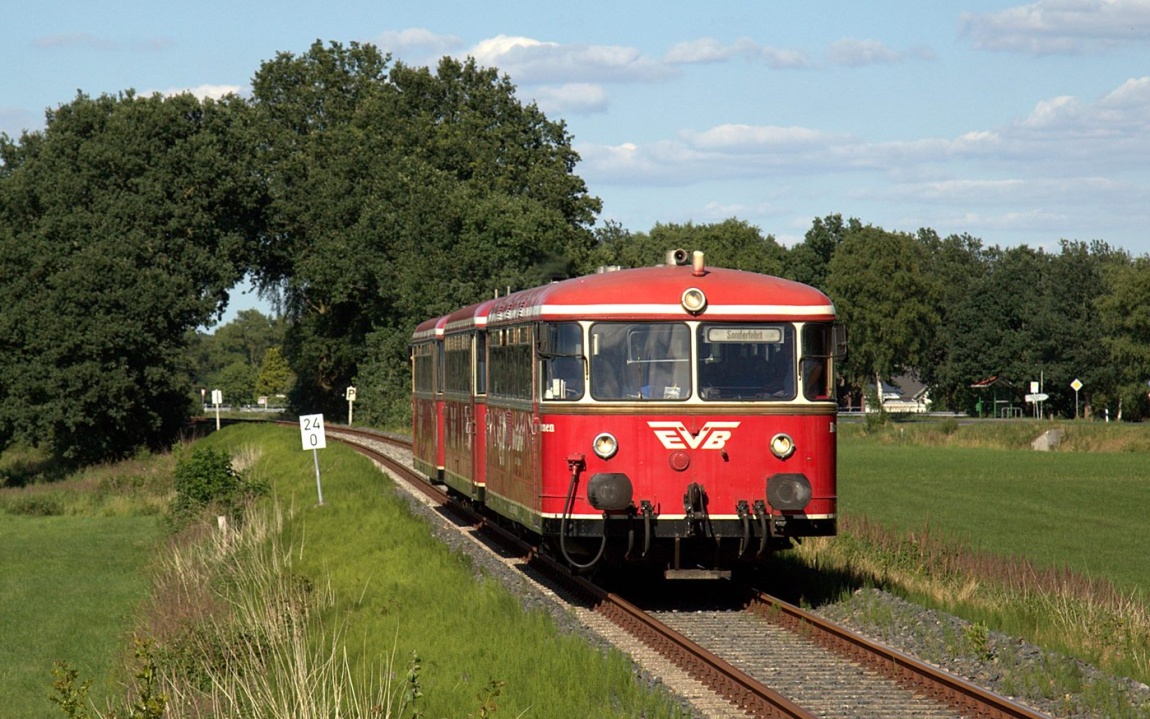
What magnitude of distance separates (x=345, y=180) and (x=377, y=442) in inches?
1009

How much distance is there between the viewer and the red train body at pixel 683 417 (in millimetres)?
15086

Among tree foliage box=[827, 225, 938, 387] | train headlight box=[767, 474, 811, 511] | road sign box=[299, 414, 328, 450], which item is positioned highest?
tree foliage box=[827, 225, 938, 387]

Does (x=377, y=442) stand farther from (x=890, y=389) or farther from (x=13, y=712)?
(x=890, y=389)

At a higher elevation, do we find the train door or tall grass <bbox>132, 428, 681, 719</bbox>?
the train door

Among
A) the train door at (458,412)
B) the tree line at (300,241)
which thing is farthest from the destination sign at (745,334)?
the tree line at (300,241)

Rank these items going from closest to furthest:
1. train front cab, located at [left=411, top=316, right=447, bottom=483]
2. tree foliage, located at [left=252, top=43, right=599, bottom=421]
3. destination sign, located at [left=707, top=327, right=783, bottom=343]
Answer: destination sign, located at [left=707, top=327, right=783, bottom=343]
train front cab, located at [left=411, top=316, right=447, bottom=483]
tree foliage, located at [left=252, top=43, right=599, bottom=421]

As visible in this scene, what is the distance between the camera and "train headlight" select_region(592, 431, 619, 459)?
15.1 metres

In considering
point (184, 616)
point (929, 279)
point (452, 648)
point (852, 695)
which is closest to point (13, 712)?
point (184, 616)

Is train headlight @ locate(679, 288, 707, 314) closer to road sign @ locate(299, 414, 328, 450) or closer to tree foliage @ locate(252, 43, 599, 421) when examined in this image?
road sign @ locate(299, 414, 328, 450)

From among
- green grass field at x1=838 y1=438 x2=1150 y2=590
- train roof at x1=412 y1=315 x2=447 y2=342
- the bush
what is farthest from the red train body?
the bush

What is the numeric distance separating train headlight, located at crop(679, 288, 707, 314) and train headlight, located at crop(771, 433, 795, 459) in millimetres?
1537

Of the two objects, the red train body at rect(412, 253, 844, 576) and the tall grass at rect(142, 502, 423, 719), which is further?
the red train body at rect(412, 253, 844, 576)

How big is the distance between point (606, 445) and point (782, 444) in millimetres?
1813

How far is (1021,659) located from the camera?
1260 centimetres
